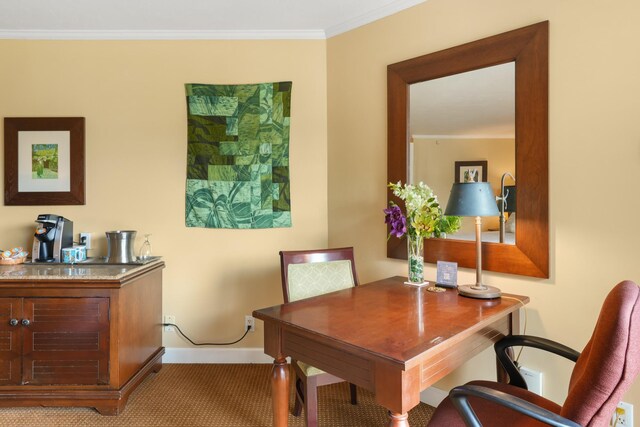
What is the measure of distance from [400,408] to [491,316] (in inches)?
23.8

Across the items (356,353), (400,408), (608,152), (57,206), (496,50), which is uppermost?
(496,50)

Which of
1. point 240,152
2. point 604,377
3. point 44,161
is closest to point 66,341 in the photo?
point 44,161

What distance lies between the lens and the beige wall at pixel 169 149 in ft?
8.96

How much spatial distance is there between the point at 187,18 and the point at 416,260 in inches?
86.3

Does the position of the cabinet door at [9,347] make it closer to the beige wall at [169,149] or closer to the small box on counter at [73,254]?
the small box on counter at [73,254]

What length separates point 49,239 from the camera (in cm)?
253

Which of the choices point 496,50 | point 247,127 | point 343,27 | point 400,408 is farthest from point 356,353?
point 343,27

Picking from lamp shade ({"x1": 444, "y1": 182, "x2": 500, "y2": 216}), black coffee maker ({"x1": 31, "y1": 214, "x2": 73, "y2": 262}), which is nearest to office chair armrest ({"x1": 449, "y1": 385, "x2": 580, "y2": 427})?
lamp shade ({"x1": 444, "y1": 182, "x2": 500, "y2": 216})

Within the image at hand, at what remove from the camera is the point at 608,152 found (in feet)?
5.28

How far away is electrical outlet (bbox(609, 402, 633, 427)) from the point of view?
1.59 m

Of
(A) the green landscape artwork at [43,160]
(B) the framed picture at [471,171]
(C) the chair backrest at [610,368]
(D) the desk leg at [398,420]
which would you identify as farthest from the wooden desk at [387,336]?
(A) the green landscape artwork at [43,160]

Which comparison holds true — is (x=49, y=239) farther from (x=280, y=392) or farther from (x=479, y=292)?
(x=479, y=292)

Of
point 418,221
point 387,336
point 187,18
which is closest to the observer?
point 387,336

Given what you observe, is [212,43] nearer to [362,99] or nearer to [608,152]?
[362,99]
